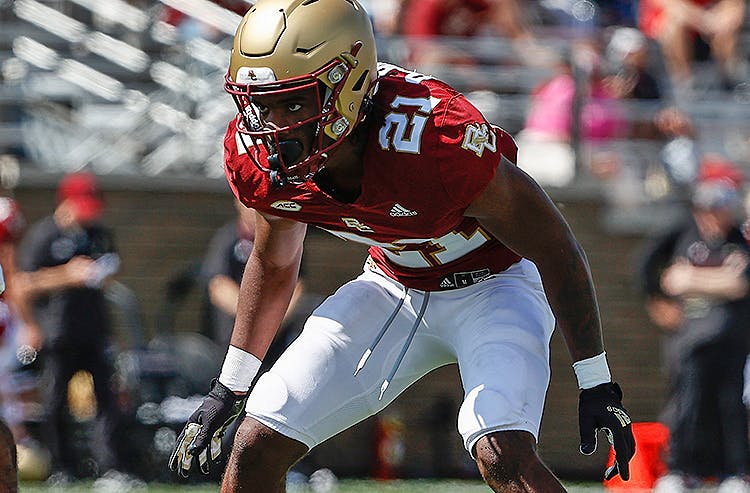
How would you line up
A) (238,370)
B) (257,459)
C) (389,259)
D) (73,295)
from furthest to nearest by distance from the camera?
(73,295) < (389,259) < (238,370) < (257,459)

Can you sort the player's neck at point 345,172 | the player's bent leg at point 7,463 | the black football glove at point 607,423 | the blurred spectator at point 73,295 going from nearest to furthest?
the black football glove at point 607,423, the player's neck at point 345,172, the player's bent leg at point 7,463, the blurred spectator at point 73,295

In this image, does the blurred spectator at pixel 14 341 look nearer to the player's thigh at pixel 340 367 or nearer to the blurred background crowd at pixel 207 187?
the blurred background crowd at pixel 207 187

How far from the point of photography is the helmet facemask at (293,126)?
377cm

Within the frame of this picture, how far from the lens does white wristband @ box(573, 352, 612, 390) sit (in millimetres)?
3838

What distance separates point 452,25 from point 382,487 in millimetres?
3140

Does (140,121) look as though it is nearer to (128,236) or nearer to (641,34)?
(128,236)

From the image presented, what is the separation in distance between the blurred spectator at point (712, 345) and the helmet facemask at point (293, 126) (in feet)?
14.4

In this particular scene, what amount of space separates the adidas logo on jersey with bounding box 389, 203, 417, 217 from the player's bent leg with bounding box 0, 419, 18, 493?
4.67 ft

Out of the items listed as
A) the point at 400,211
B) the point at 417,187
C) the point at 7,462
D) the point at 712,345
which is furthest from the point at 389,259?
the point at 712,345

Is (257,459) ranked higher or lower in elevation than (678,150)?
higher

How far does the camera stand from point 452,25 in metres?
9.29

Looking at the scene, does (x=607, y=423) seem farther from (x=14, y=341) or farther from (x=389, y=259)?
(x=14, y=341)

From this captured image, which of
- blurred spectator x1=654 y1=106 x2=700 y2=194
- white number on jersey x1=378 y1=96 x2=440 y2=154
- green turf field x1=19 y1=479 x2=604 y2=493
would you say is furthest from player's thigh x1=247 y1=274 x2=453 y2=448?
blurred spectator x1=654 y1=106 x2=700 y2=194

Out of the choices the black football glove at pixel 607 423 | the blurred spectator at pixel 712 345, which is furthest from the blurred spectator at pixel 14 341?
the black football glove at pixel 607 423
